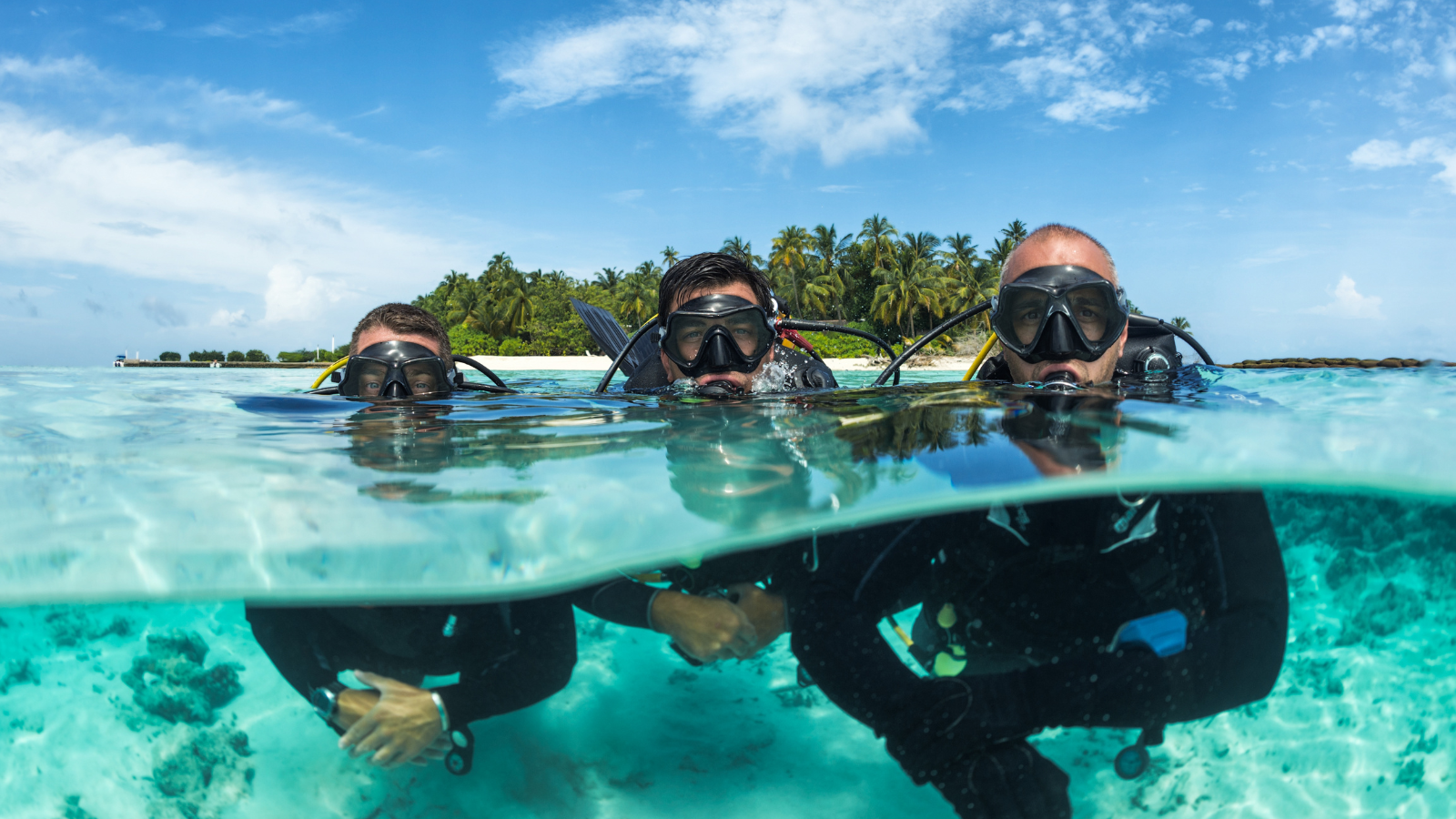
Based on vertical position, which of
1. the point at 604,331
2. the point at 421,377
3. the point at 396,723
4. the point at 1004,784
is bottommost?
the point at 396,723

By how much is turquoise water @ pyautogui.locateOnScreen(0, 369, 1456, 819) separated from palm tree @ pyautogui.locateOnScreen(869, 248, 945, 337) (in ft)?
169

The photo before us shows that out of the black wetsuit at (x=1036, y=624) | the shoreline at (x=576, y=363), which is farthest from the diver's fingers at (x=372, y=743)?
the shoreline at (x=576, y=363)

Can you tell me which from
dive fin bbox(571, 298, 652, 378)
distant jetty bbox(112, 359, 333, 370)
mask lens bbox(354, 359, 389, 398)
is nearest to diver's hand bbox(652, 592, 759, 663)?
mask lens bbox(354, 359, 389, 398)

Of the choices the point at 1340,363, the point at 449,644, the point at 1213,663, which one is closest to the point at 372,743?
the point at 449,644

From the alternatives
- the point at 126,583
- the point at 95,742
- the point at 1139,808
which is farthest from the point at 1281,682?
the point at 95,742

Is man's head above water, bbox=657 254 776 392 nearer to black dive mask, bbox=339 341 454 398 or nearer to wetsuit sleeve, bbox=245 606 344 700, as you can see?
black dive mask, bbox=339 341 454 398

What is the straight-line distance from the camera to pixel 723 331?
14.8 feet

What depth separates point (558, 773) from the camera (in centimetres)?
436

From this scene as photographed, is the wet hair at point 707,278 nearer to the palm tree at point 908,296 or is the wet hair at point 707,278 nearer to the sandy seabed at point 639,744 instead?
the sandy seabed at point 639,744

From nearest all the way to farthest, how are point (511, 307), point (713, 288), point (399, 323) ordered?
1. point (713, 288)
2. point (399, 323)
3. point (511, 307)

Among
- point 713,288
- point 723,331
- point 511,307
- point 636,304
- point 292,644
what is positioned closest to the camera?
point 292,644

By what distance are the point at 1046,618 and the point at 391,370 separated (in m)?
4.52

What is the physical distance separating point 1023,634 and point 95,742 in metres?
6.07

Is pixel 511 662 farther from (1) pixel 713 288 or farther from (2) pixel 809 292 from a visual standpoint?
(2) pixel 809 292
